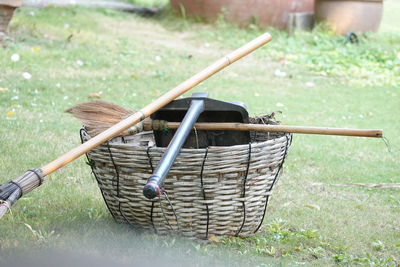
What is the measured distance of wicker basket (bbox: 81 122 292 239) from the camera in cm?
299

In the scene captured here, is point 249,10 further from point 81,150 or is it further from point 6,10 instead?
point 81,150

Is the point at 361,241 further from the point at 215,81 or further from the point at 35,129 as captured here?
the point at 215,81

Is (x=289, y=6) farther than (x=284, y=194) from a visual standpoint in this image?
Yes

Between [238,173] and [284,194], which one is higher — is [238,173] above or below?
above

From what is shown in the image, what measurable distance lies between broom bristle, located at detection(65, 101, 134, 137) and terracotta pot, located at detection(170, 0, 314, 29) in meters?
7.78

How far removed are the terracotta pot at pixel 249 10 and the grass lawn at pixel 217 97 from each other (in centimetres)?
25

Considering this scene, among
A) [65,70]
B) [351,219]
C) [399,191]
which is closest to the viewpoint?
[351,219]

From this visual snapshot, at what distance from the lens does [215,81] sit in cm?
784

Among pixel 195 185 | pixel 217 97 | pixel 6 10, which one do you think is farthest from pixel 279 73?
Result: pixel 195 185

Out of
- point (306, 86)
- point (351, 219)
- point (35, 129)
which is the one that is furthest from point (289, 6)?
point (351, 219)

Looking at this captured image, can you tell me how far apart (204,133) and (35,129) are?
2.26m

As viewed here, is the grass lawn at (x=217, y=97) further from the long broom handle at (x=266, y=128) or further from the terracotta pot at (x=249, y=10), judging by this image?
the long broom handle at (x=266, y=128)

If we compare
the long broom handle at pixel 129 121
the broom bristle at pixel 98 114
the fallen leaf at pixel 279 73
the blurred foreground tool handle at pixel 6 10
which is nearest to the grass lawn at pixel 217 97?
the fallen leaf at pixel 279 73

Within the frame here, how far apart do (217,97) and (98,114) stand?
3728mm
